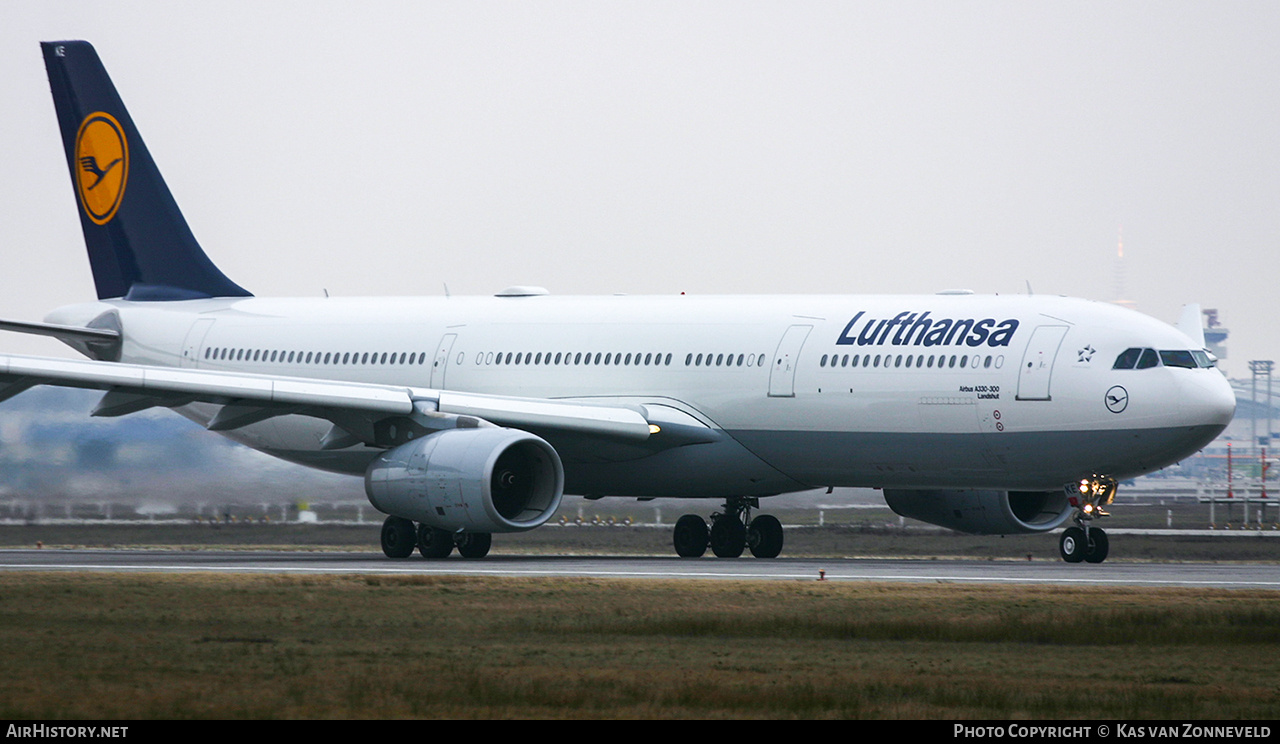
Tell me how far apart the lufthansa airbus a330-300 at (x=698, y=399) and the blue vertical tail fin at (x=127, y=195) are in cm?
188

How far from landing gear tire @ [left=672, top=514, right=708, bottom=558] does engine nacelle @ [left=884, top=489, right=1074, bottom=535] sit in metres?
3.28

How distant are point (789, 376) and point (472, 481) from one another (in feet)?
18.7

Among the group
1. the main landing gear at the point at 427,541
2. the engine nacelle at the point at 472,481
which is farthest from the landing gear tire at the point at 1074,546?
the main landing gear at the point at 427,541

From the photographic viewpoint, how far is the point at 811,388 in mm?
28656

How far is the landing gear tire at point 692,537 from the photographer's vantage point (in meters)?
31.9

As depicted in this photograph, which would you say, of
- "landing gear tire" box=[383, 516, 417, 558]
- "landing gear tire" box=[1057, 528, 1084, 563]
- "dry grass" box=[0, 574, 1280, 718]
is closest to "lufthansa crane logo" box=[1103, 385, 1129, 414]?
"landing gear tire" box=[1057, 528, 1084, 563]

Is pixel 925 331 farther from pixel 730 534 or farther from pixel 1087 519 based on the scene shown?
pixel 730 534

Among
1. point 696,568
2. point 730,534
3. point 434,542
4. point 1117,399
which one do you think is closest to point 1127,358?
point 1117,399

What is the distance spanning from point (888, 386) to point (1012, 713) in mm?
15562

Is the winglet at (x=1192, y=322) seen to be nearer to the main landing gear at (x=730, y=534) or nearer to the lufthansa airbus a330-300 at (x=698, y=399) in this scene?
the lufthansa airbus a330-300 at (x=698, y=399)

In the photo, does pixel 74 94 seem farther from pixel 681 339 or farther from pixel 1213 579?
pixel 1213 579

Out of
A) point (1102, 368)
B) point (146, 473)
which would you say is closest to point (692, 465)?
point (1102, 368)
